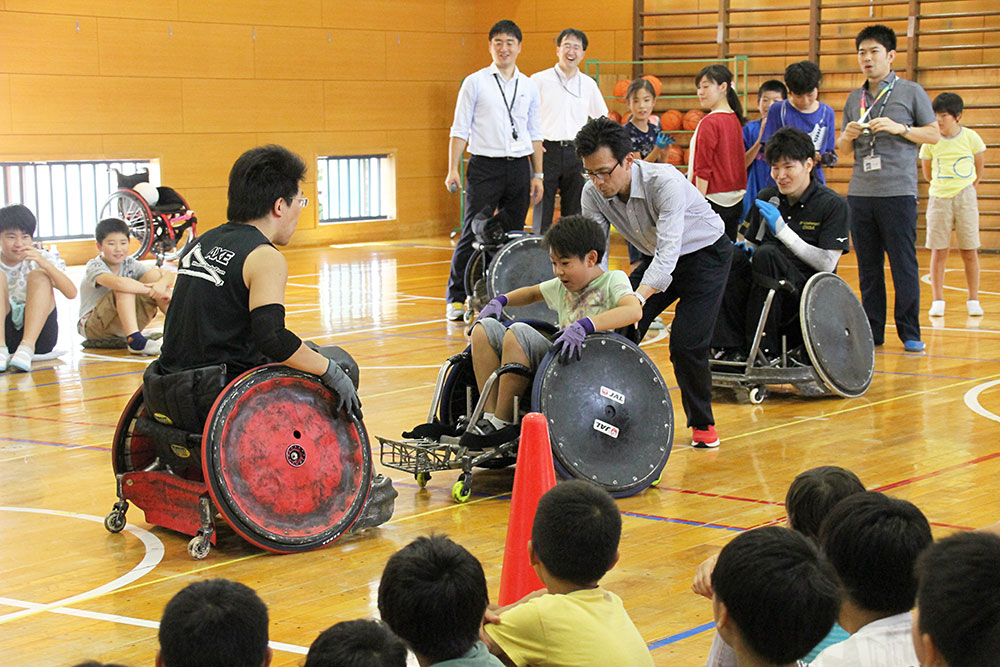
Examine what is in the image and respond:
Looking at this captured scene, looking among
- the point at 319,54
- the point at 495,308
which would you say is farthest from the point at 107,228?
the point at 319,54

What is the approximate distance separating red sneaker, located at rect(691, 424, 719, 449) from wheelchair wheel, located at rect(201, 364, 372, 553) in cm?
177

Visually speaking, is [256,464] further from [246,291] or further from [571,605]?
[571,605]

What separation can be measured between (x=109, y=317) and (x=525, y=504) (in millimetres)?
5191

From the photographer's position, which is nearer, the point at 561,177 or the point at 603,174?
the point at 603,174

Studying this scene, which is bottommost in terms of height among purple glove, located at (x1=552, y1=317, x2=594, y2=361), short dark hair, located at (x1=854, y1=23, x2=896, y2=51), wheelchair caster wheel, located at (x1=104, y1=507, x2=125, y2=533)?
wheelchair caster wheel, located at (x1=104, y1=507, x2=125, y2=533)

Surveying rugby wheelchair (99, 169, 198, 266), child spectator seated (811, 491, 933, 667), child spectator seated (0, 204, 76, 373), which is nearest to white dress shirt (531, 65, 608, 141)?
child spectator seated (0, 204, 76, 373)

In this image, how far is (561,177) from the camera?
9.63 meters

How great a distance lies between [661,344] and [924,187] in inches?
279

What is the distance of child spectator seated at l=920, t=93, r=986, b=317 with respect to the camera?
29.3ft

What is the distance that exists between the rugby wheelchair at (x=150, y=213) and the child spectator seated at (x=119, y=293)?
3.58m

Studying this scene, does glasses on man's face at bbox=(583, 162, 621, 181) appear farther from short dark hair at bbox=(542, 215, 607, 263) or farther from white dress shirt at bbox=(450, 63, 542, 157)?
white dress shirt at bbox=(450, 63, 542, 157)

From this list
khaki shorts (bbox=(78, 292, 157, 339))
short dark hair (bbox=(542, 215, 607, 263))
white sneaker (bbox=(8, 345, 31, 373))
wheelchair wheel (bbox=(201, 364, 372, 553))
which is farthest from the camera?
khaki shorts (bbox=(78, 292, 157, 339))

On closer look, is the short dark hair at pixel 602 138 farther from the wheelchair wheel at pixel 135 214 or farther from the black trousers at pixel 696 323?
the wheelchair wheel at pixel 135 214

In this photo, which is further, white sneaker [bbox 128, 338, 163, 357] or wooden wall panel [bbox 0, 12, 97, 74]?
wooden wall panel [bbox 0, 12, 97, 74]
